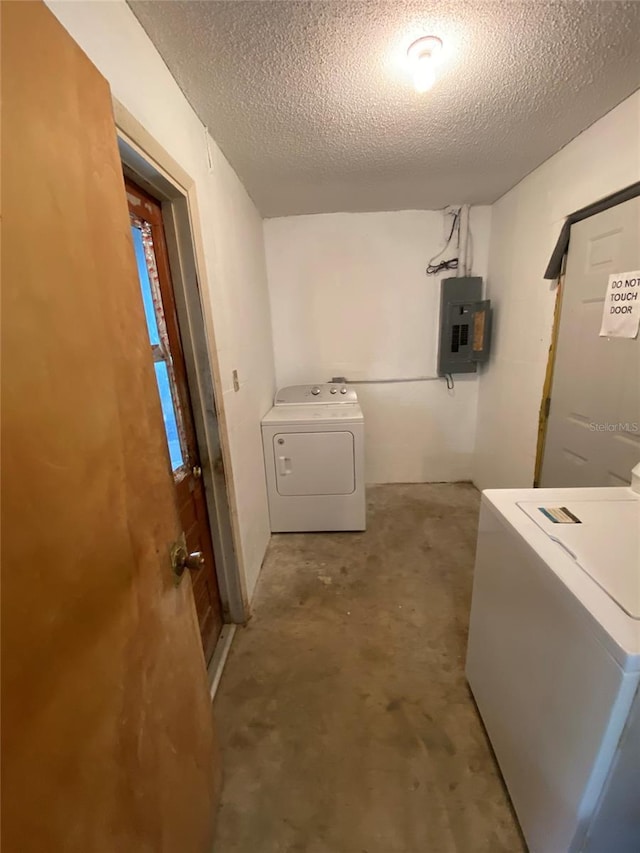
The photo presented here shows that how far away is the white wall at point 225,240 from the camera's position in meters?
0.92

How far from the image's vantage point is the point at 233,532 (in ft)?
5.66

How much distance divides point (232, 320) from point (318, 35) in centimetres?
112

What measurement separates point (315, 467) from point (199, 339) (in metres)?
1.31

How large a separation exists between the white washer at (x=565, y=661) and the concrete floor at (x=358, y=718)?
0.19 meters

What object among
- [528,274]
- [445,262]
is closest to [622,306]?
[528,274]

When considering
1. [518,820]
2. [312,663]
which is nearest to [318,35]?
[312,663]

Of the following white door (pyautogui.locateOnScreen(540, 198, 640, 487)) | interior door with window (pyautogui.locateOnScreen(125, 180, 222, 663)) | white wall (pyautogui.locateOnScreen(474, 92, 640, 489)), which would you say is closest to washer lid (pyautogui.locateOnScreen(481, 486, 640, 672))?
white door (pyautogui.locateOnScreen(540, 198, 640, 487))

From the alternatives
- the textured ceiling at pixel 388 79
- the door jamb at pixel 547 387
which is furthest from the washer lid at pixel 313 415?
the textured ceiling at pixel 388 79

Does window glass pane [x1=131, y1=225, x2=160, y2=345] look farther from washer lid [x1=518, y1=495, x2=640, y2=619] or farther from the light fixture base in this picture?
washer lid [x1=518, y1=495, x2=640, y2=619]

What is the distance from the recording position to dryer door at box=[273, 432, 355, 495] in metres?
2.46

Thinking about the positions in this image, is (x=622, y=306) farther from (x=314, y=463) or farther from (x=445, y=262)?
(x=314, y=463)

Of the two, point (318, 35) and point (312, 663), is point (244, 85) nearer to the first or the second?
point (318, 35)

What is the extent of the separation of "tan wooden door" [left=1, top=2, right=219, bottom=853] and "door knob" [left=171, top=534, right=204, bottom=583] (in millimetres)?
68

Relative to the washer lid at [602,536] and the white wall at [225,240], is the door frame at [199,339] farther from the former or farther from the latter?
the washer lid at [602,536]
